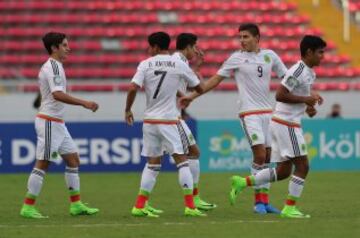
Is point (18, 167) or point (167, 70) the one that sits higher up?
→ point (167, 70)

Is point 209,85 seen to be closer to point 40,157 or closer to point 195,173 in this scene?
point 195,173

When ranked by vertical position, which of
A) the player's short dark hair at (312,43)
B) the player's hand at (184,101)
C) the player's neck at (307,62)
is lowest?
the player's hand at (184,101)

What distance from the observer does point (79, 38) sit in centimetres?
2936

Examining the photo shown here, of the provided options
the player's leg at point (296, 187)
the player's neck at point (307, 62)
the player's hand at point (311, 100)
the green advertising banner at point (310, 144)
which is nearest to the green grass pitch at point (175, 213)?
the player's leg at point (296, 187)

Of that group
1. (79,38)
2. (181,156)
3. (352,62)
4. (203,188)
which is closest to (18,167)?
(203,188)

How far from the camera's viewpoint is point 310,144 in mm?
22844

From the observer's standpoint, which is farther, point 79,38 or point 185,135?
point 79,38

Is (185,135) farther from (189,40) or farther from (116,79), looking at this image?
(116,79)

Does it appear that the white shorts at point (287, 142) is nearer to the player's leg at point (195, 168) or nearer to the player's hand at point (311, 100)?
the player's hand at point (311, 100)

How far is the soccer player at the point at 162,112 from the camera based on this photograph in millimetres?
11789

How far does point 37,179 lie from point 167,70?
1.98 metres

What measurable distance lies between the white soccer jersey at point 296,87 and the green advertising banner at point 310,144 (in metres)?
10.6

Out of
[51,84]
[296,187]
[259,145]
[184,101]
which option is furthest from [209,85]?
[51,84]

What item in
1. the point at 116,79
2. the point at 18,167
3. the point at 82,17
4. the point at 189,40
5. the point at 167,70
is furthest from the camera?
the point at 82,17
